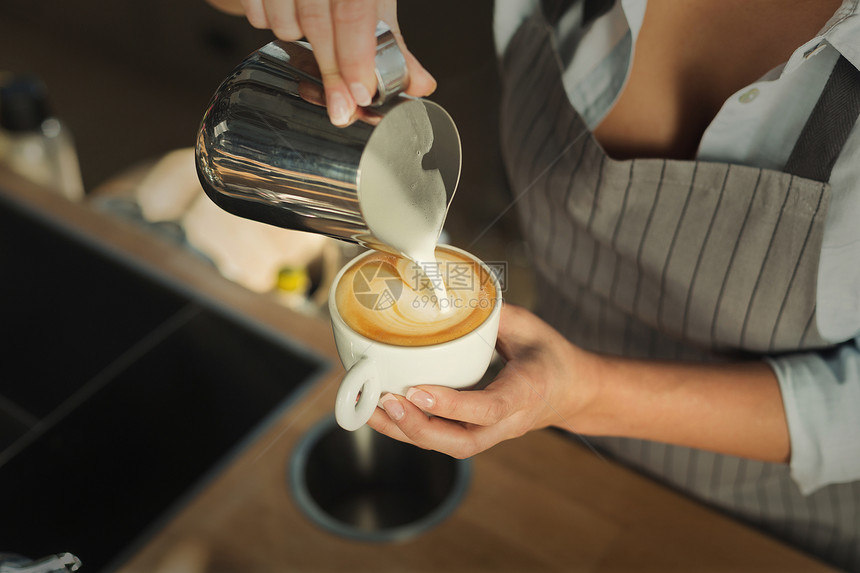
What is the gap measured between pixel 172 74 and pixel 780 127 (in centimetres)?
273

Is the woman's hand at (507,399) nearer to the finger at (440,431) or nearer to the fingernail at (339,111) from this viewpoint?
the finger at (440,431)

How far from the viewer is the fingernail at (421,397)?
0.49 m

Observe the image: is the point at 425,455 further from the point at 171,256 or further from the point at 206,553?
the point at 171,256

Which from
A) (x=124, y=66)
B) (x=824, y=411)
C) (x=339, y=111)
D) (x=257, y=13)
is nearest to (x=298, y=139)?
(x=339, y=111)

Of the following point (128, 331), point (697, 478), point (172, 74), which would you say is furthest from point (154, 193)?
point (172, 74)

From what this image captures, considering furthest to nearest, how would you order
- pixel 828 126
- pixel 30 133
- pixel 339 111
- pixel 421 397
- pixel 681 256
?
pixel 30 133 < pixel 681 256 < pixel 828 126 < pixel 421 397 < pixel 339 111

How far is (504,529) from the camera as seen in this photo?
0.72 meters

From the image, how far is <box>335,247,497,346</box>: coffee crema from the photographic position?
0.51 metres

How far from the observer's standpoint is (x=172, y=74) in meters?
2.88

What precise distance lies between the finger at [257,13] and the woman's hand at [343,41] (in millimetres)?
13

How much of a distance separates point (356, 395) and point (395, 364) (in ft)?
0.11

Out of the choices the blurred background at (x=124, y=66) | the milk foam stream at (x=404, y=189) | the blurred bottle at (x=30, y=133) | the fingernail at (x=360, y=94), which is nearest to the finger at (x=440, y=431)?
the milk foam stream at (x=404, y=189)

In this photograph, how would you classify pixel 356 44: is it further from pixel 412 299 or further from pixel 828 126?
pixel 828 126

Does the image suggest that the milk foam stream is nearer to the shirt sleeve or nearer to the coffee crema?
the coffee crema
